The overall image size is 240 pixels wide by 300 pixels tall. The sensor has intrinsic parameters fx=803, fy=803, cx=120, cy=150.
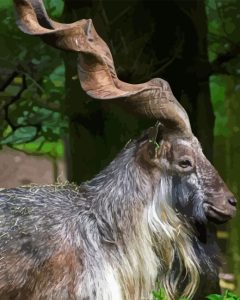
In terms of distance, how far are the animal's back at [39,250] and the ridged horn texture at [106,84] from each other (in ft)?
1.85

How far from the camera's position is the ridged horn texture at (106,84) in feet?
11.3

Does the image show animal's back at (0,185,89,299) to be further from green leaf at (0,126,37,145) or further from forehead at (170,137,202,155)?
green leaf at (0,126,37,145)

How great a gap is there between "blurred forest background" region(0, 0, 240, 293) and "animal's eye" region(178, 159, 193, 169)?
1.70 m

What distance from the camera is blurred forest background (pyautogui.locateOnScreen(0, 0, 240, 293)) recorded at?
5340 mm

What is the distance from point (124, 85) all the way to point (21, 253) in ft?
2.86

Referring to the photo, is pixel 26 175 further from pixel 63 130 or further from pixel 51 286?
pixel 51 286

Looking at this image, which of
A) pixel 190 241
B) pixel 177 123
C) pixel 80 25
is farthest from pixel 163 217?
pixel 80 25

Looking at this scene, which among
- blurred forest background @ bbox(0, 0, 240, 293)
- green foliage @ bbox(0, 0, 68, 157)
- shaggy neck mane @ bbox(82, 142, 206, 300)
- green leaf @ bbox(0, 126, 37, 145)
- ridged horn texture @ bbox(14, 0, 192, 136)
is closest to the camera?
ridged horn texture @ bbox(14, 0, 192, 136)

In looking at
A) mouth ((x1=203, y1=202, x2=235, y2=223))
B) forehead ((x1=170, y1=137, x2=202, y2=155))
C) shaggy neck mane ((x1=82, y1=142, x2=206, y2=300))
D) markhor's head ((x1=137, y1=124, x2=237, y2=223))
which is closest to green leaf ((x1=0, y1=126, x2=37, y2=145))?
shaggy neck mane ((x1=82, y1=142, x2=206, y2=300))

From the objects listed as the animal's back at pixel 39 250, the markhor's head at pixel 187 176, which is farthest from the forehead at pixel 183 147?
the animal's back at pixel 39 250

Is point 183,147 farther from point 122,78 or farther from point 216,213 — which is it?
point 122,78

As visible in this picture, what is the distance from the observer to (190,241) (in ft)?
11.9

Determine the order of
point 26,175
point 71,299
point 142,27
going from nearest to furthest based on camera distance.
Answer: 1. point 71,299
2. point 142,27
3. point 26,175

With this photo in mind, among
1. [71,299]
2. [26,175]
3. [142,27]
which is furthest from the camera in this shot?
[26,175]
